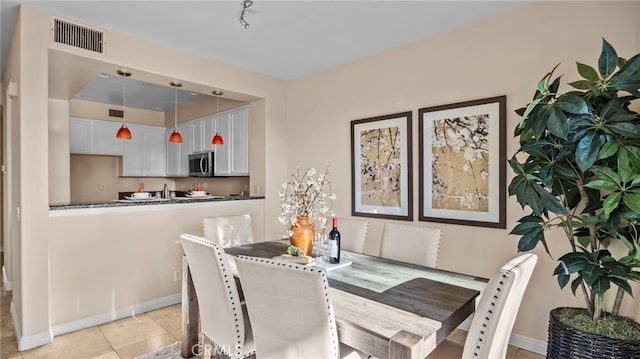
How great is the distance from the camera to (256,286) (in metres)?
1.50

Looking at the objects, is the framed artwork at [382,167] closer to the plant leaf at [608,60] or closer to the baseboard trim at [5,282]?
the plant leaf at [608,60]

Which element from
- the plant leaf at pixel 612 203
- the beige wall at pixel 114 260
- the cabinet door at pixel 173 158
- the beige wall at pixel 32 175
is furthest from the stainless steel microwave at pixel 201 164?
the plant leaf at pixel 612 203

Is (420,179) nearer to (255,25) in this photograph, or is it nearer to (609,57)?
(609,57)

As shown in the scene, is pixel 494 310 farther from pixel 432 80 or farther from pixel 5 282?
pixel 5 282

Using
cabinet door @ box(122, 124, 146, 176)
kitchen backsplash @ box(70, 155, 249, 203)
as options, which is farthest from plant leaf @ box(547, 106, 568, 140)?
cabinet door @ box(122, 124, 146, 176)

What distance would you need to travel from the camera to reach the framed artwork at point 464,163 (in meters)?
2.68

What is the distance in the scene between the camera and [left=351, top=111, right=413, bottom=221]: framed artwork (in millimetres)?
3264

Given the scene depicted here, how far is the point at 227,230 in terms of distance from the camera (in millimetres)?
3090

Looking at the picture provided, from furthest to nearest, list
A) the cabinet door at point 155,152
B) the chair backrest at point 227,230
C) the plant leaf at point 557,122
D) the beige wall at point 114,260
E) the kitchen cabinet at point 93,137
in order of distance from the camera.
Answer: the cabinet door at point 155,152 → the kitchen cabinet at point 93,137 → the chair backrest at point 227,230 → the beige wall at point 114,260 → the plant leaf at point 557,122

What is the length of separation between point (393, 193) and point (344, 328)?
6.88 ft

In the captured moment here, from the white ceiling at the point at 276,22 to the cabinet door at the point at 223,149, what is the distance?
149 centimetres

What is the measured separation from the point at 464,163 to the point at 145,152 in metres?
5.70

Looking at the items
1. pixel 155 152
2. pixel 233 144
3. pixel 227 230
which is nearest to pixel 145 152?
pixel 155 152

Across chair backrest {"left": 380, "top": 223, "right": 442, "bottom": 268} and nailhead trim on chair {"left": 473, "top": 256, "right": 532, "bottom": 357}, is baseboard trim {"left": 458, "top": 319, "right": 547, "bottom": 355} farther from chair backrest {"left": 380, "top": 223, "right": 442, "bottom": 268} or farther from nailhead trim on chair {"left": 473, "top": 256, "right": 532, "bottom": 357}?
nailhead trim on chair {"left": 473, "top": 256, "right": 532, "bottom": 357}
